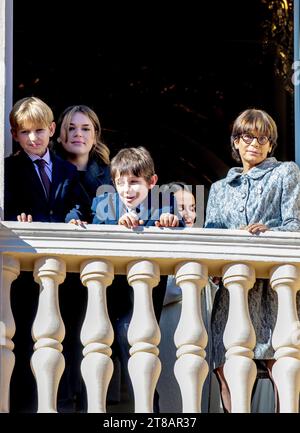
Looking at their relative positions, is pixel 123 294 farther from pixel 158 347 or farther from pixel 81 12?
Result: pixel 81 12

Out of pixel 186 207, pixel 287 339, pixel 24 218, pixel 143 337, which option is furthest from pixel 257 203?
pixel 24 218

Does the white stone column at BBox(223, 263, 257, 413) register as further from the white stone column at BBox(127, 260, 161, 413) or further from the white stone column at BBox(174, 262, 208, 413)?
the white stone column at BBox(127, 260, 161, 413)

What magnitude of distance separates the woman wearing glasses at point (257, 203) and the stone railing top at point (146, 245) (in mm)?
91

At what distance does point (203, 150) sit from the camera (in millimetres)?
11383

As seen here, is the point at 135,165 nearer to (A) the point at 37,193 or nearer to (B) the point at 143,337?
(A) the point at 37,193

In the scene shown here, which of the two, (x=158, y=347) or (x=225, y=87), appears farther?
(x=225, y=87)

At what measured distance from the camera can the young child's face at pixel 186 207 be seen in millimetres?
7582

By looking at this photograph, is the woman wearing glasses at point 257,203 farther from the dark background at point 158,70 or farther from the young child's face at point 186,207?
the dark background at point 158,70

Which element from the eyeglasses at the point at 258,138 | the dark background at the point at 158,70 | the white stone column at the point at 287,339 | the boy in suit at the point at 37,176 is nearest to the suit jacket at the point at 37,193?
the boy in suit at the point at 37,176

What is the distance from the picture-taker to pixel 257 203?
7.33m

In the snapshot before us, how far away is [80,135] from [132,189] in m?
0.49

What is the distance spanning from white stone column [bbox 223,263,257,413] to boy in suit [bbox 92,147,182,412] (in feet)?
1.30
